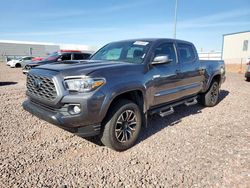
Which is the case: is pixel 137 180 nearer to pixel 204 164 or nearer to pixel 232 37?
pixel 204 164

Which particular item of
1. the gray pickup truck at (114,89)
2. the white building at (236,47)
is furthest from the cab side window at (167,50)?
the white building at (236,47)

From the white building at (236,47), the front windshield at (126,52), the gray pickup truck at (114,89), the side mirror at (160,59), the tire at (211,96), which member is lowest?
the tire at (211,96)

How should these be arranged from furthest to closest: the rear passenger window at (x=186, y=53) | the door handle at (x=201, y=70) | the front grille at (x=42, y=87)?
the door handle at (x=201, y=70)
the rear passenger window at (x=186, y=53)
the front grille at (x=42, y=87)

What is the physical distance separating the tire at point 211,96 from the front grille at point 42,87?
4671 mm

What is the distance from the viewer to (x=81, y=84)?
2711 millimetres

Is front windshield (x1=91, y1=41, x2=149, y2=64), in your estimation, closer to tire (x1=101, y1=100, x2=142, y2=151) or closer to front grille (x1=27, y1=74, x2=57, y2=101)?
tire (x1=101, y1=100, x2=142, y2=151)

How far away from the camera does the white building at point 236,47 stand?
100ft

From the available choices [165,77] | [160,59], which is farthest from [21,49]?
[160,59]

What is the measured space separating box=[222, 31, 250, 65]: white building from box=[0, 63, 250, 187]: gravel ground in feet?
101

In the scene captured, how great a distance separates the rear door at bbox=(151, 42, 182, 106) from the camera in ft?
12.4

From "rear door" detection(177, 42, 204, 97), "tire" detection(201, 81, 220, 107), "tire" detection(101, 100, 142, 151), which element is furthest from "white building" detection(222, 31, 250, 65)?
"tire" detection(101, 100, 142, 151)

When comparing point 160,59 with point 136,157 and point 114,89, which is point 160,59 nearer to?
point 114,89

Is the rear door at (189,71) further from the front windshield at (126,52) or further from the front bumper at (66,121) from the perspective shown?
the front bumper at (66,121)

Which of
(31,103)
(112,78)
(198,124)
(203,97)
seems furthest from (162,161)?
(203,97)
